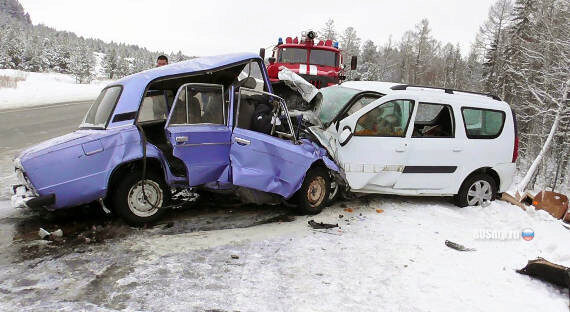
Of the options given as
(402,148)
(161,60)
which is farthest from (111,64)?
(402,148)

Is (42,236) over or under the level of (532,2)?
under

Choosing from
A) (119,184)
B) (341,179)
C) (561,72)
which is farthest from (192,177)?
(561,72)

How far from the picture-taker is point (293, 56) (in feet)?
39.2

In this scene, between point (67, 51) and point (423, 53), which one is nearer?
point (423, 53)

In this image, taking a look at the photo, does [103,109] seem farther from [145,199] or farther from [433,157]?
[433,157]

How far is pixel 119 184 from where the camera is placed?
14.6ft

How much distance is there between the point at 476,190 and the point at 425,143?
1.39 m

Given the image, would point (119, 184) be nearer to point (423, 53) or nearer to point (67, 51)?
point (423, 53)

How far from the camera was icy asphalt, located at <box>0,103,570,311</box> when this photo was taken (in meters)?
3.21

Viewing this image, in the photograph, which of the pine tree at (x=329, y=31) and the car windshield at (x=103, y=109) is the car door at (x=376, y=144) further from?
the pine tree at (x=329, y=31)

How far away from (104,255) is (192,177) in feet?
4.62

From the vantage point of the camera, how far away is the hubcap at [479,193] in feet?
21.3

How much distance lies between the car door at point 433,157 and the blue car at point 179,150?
4.72ft

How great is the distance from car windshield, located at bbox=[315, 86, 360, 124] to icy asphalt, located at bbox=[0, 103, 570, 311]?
164 centimetres
